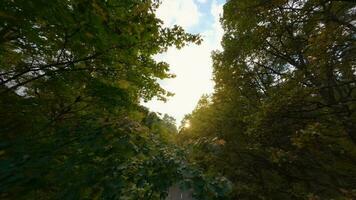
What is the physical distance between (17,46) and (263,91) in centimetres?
1076

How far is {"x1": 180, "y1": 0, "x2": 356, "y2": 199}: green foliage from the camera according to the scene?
7.64 metres

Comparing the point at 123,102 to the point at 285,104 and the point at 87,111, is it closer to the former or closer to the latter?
the point at 87,111

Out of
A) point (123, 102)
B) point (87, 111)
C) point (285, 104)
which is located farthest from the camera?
point (285, 104)

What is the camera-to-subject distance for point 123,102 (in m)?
5.52

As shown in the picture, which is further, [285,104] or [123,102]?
[285,104]

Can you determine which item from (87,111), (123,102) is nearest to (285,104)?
(123,102)

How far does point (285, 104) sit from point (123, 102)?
15.6 ft

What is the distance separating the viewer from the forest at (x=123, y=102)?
3.01 metres

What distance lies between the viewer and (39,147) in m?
3.06

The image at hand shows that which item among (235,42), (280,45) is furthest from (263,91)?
(235,42)

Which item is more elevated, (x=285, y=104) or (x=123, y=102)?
(x=285, y=104)

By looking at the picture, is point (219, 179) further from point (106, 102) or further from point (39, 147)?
point (106, 102)

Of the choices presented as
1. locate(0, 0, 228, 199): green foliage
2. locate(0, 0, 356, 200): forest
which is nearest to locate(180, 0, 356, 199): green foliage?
locate(0, 0, 356, 200): forest

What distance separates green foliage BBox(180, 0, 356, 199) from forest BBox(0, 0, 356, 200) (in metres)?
0.07
